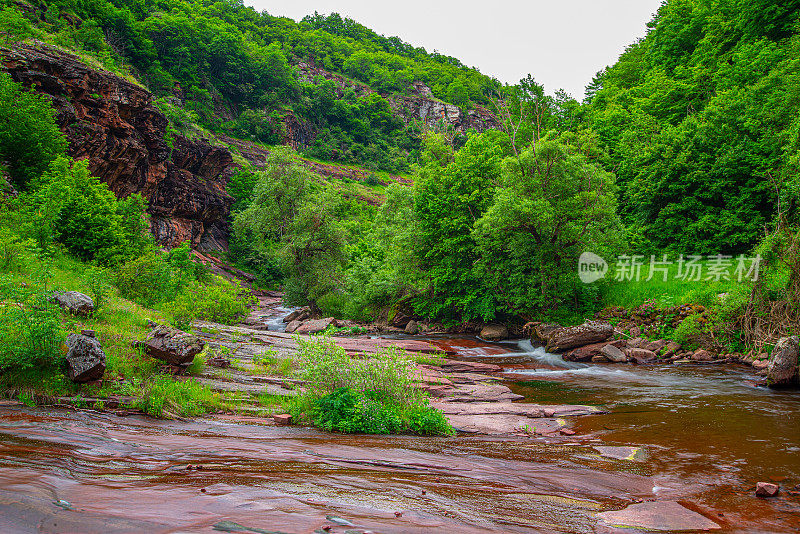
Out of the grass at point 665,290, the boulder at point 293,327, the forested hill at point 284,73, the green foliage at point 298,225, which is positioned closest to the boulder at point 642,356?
the grass at point 665,290

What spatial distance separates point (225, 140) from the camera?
86.6 m

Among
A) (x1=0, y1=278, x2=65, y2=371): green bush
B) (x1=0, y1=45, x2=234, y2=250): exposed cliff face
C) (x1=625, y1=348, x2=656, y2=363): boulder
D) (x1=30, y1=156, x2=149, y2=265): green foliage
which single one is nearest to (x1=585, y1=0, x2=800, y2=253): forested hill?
(x1=625, y1=348, x2=656, y2=363): boulder

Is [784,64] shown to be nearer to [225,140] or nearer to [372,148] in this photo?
[225,140]

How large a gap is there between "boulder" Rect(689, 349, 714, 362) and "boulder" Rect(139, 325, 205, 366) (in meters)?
19.1

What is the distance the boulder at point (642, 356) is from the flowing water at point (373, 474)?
8764 millimetres

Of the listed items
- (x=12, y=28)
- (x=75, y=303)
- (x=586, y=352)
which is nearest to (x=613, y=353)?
(x=586, y=352)

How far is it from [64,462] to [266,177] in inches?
1451

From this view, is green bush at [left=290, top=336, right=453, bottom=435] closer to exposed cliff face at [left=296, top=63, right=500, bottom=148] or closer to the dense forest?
the dense forest

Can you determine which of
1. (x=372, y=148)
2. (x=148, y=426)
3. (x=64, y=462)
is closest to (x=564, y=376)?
(x=148, y=426)

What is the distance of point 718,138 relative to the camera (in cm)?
2875

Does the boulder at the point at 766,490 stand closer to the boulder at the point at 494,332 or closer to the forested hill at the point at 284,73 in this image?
the boulder at the point at 494,332

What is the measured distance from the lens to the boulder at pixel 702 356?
18231 mm

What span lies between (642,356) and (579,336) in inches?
117

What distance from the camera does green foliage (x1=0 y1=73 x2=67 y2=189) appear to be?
1977 cm
